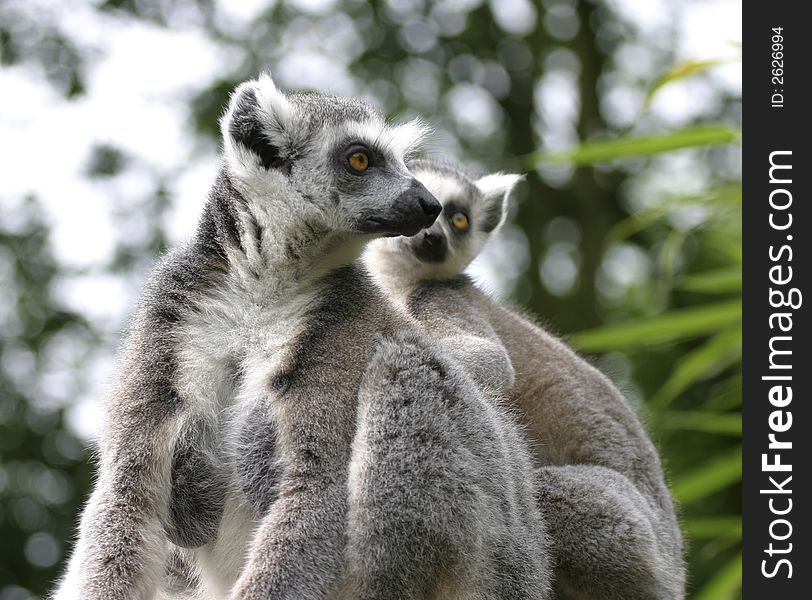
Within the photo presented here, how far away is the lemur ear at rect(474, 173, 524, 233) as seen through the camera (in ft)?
21.2

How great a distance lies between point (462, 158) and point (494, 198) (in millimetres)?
9766

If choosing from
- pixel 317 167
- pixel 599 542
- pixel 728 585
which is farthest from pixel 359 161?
pixel 728 585

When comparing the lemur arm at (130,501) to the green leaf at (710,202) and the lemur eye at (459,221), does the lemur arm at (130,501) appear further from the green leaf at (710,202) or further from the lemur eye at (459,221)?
the green leaf at (710,202)

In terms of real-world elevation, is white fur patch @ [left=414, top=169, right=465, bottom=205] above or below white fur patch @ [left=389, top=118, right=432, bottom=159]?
below

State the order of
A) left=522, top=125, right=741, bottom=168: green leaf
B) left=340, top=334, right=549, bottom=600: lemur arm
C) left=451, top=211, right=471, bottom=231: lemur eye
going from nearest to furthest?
left=340, top=334, right=549, bottom=600: lemur arm
left=522, top=125, right=741, bottom=168: green leaf
left=451, top=211, right=471, bottom=231: lemur eye

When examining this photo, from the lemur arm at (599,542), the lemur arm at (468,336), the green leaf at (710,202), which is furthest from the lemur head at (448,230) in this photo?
the lemur arm at (599,542)

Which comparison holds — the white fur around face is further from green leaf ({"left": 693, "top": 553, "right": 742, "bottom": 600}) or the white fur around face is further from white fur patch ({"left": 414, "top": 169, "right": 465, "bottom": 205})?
green leaf ({"left": 693, "top": 553, "right": 742, "bottom": 600})

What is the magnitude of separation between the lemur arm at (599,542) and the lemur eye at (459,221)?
2005mm

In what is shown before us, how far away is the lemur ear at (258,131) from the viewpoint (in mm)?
4066

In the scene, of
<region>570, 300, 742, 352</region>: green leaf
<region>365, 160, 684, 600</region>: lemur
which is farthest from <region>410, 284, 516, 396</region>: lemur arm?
<region>570, 300, 742, 352</region>: green leaf

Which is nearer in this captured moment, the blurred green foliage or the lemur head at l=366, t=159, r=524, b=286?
the lemur head at l=366, t=159, r=524, b=286

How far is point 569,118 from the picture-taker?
1543 centimetres

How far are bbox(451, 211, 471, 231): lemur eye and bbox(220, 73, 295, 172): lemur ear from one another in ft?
6.75
